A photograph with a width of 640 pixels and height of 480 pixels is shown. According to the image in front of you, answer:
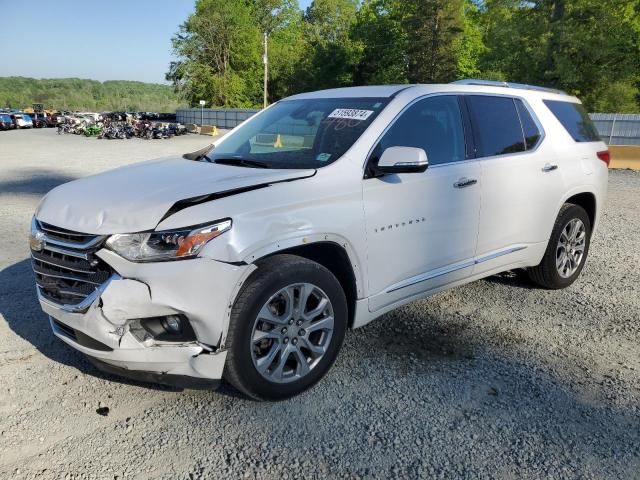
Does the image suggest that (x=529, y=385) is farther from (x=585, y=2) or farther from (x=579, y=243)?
(x=585, y=2)

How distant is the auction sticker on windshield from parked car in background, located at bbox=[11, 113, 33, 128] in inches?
1941

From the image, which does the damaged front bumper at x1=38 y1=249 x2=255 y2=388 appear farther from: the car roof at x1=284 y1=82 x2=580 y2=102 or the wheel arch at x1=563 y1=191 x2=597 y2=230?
the wheel arch at x1=563 y1=191 x2=597 y2=230

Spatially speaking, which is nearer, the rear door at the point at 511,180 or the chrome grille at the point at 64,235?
the chrome grille at the point at 64,235

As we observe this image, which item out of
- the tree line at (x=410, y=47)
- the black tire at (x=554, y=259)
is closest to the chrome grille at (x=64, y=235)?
the black tire at (x=554, y=259)

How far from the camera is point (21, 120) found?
45375 millimetres

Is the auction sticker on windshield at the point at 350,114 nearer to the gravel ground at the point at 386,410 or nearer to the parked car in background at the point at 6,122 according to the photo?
the gravel ground at the point at 386,410

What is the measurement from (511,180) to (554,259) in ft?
3.50

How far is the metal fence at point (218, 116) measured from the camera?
131 feet

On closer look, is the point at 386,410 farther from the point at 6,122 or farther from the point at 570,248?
the point at 6,122

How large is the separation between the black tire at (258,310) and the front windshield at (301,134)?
69cm

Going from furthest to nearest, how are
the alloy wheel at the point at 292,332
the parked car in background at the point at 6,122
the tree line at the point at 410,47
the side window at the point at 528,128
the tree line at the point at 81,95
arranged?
the tree line at the point at 81,95 < the parked car in background at the point at 6,122 < the tree line at the point at 410,47 < the side window at the point at 528,128 < the alloy wheel at the point at 292,332

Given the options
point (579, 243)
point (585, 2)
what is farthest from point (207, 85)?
point (579, 243)

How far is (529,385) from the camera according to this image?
122 inches

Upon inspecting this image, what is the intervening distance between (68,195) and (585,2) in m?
32.6
